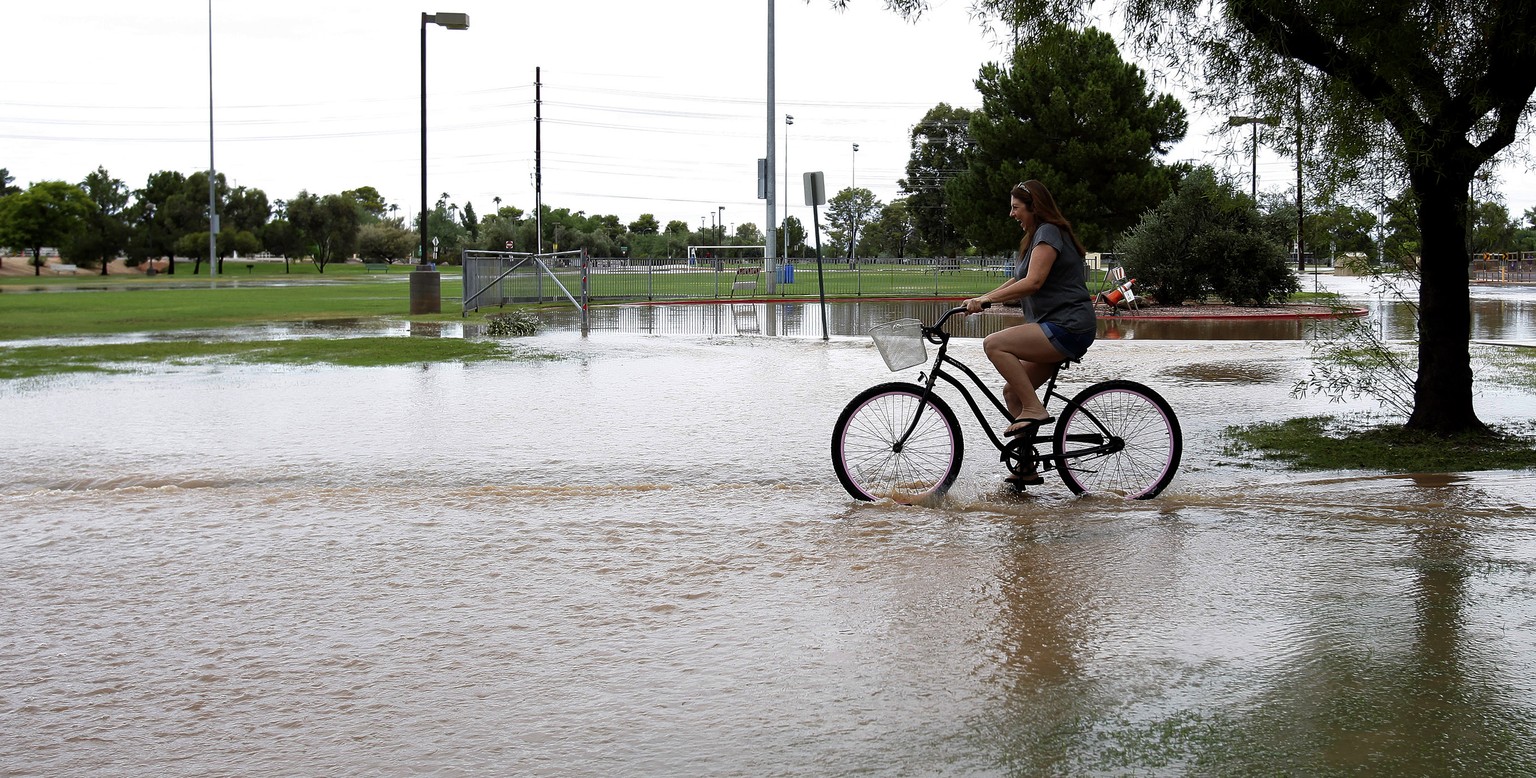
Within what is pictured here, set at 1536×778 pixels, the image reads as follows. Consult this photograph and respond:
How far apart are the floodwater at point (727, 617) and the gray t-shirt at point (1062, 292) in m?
1.05

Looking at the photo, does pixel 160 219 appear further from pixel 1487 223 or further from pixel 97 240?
pixel 1487 223

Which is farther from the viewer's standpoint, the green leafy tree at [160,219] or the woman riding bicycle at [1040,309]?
the green leafy tree at [160,219]

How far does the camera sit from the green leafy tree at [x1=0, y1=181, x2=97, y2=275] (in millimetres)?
88750

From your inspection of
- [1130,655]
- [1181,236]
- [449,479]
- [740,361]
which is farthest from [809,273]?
[1130,655]

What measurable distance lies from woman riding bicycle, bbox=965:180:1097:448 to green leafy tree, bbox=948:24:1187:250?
4915 centimetres

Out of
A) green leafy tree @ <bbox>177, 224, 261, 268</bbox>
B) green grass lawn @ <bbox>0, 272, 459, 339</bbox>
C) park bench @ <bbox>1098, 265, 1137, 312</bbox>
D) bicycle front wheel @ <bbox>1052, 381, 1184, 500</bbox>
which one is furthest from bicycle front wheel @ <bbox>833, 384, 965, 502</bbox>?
green leafy tree @ <bbox>177, 224, 261, 268</bbox>

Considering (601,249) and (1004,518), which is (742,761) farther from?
(601,249)

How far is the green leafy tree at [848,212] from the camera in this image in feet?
515

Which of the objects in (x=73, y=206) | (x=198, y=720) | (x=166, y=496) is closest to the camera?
(x=198, y=720)

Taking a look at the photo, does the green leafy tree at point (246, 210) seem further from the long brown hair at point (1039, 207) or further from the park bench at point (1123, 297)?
the long brown hair at point (1039, 207)

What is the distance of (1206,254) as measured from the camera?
30234 millimetres

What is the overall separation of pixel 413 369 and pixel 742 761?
12.8 meters

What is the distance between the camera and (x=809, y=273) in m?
59.7

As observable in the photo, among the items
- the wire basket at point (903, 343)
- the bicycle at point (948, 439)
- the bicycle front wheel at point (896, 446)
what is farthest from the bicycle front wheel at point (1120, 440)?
the wire basket at point (903, 343)
